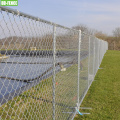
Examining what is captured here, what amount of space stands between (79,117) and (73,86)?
2.57 feet

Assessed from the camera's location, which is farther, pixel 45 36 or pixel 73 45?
pixel 73 45

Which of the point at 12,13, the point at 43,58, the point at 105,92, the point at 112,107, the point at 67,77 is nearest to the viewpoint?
the point at 12,13

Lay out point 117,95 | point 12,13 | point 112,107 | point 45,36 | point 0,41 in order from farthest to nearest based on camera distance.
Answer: point 117,95 → point 112,107 → point 45,36 → point 12,13 → point 0,41

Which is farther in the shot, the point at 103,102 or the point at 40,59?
the point at 103,102

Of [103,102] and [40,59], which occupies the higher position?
[40,59]

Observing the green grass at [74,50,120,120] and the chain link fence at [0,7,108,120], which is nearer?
the chain link fence at [0,7,108,120]

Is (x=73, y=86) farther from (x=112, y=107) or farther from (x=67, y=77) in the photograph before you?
(x=112, y=107)

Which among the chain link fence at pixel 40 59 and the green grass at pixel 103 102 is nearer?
the chain link fence at pixel 40 59

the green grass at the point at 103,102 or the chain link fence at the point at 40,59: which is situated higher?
the chain link fence at the point at 40,59

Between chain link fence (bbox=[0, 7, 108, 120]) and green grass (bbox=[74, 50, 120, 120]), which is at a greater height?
chain link fence (bbox=[0, 7, 108, 120])

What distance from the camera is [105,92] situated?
19.3 ft

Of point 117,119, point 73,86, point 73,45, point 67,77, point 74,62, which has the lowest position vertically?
point 117,119

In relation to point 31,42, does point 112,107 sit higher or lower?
lower

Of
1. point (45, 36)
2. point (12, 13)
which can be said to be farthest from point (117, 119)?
point (12, 13)
